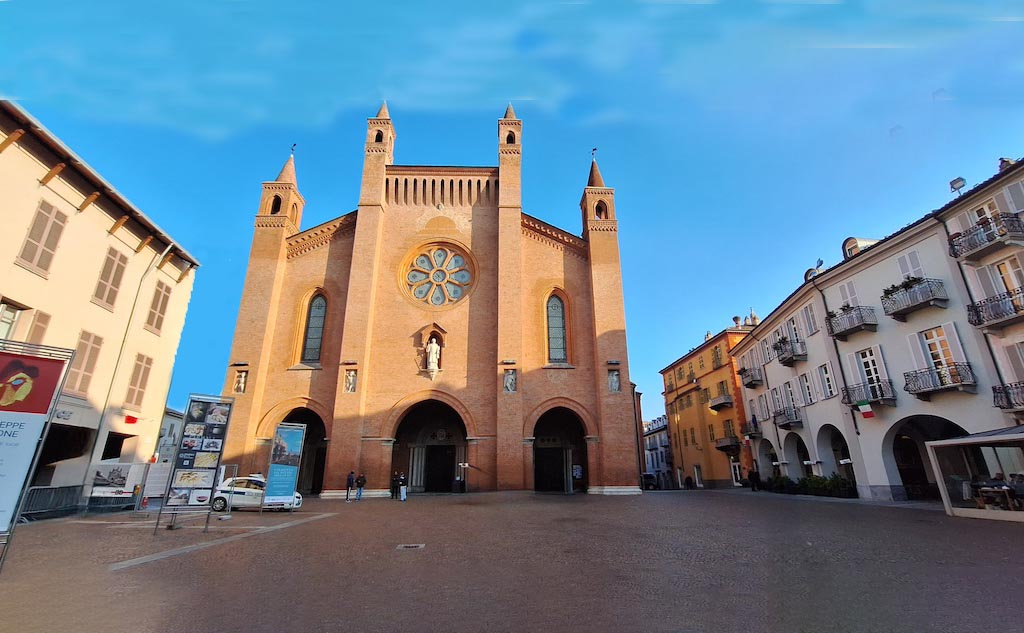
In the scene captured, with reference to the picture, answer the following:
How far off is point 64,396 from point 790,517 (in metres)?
21.8

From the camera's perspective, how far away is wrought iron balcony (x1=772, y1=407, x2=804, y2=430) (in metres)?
25.2

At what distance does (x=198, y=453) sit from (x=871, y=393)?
76.5 feet

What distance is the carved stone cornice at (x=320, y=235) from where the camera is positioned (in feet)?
90.4

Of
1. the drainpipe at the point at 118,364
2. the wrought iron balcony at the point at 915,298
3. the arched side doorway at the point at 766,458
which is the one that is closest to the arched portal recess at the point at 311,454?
the drainpipe at the point at 118,364

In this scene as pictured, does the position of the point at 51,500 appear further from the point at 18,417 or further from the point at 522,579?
the point at 522,579

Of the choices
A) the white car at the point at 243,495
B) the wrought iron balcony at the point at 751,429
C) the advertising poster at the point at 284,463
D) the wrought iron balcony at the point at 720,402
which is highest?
the wrought iron balcony at the point at 720,402

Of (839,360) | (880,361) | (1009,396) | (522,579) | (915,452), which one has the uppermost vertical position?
(839,360)

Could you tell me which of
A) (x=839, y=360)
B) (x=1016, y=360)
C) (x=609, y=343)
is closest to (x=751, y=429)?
(x=839, y=360)

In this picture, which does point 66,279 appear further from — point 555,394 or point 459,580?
point 555,394

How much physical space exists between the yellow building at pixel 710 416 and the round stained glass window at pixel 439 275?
21.3m

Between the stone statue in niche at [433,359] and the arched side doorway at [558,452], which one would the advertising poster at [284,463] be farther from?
the arched side doorway at [558,452]

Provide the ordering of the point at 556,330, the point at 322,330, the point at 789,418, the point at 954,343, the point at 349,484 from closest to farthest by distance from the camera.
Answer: the point at 954,343
the point at 349,484
the point at 789,418
the point at 322,330
the point at 556,330

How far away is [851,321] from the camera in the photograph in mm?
20266

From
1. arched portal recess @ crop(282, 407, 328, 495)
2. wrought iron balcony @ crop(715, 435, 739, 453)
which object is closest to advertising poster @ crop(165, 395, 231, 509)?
arched portal recess @ crop(282, 407, 328, 495)
